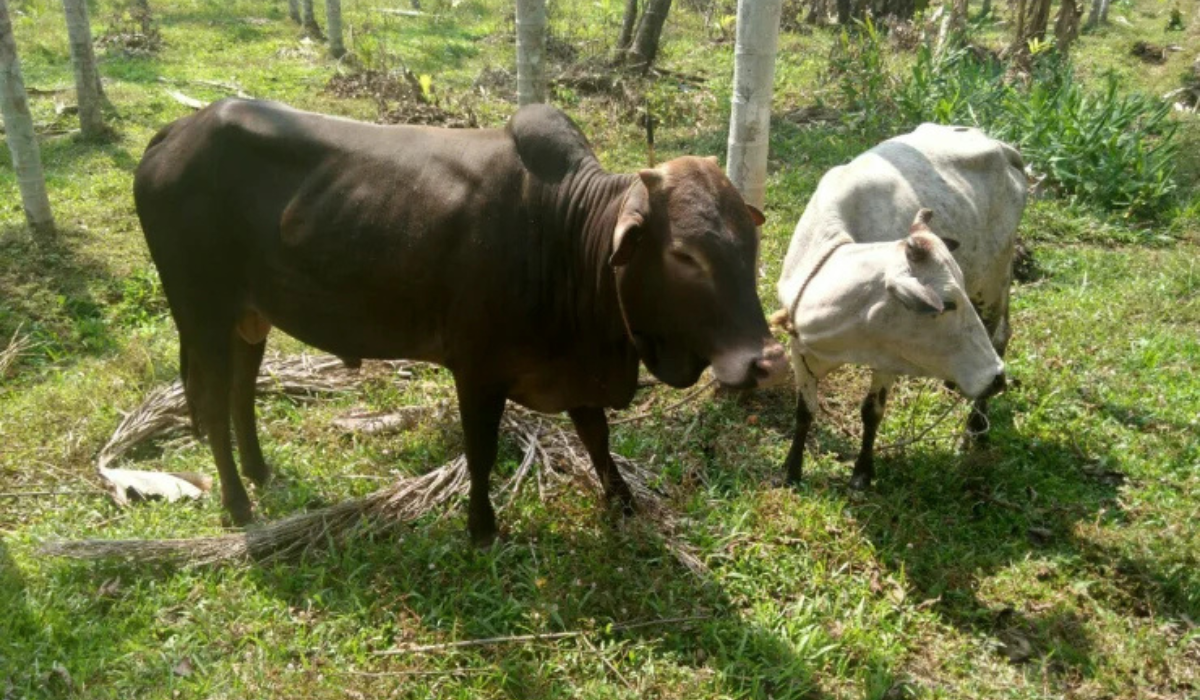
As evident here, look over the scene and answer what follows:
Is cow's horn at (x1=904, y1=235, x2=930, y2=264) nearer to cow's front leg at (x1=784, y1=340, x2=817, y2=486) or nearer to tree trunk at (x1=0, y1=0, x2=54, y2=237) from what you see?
cow's front leg at (x1=784, y1=340, x2=817, y2=486)

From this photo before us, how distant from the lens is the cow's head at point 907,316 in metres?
3.65

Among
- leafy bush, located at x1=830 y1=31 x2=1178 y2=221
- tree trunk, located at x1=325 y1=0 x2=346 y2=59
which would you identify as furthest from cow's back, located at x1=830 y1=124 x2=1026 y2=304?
tree trunk, located at x1=325 y1=0 x2=346 y2=59

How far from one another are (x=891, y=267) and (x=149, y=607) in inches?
132

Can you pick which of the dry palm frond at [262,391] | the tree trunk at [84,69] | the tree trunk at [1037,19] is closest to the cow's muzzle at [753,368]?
the dry palm frond at [262,391]

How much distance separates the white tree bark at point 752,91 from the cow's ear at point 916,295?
170 centimetres

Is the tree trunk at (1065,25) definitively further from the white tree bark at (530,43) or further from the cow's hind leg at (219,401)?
the cow's hind leg at (219,401)

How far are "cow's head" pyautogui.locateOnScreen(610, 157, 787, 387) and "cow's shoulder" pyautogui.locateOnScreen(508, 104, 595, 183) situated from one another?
471mm

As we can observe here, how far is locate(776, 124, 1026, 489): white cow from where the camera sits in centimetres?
371

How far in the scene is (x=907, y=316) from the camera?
3734 millimetres

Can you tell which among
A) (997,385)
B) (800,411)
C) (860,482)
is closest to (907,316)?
(997,385)

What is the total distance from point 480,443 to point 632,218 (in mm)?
1309

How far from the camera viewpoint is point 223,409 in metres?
4.20

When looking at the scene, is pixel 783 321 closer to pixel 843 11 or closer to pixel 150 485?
pixel 150 485

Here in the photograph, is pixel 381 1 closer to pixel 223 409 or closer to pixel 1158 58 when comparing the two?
pixel 1158 58
